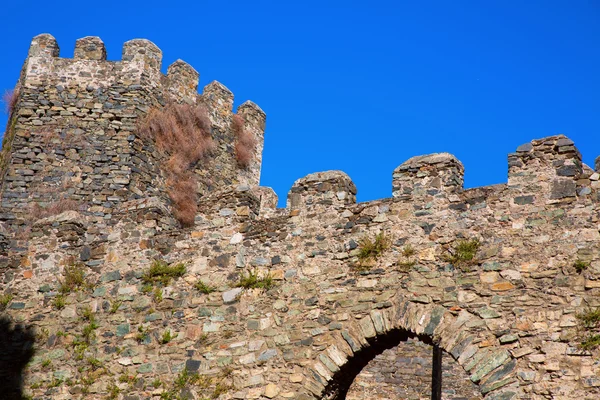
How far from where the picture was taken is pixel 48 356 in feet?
42.1

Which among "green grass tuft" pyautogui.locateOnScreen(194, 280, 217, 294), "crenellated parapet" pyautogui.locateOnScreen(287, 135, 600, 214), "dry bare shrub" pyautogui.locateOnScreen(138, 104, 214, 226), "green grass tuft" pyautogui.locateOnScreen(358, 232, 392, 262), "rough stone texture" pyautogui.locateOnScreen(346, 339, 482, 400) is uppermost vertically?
"dry bare shrub" pyautogui.locateOnScreen(138, 104, 214, 226)

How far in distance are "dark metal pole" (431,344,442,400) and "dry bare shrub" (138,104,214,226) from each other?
5.28m

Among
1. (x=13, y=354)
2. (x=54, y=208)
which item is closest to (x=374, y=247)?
(x=13, y=354)

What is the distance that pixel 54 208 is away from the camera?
1680 cm

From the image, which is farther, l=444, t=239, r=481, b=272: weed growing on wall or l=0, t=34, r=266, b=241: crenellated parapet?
l=0, t=34, r=266, b=241: crenellated parapet

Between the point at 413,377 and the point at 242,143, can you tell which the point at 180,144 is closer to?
the point at 242,143

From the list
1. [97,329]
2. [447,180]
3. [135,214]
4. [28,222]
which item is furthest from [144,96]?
[447,180]

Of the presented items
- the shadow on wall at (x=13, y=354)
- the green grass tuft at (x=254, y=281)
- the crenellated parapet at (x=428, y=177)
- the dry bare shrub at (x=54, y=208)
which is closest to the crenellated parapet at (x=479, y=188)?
the crenellated parapet at (x=428, y=177)

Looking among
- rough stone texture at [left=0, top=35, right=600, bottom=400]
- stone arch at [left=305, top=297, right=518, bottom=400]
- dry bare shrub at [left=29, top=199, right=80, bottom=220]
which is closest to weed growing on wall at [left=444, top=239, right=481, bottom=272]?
rough stone texture at [left=0, top=35, right=600, bottom=400]

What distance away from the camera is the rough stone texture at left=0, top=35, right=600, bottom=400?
398 inches

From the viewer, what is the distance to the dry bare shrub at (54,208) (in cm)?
1677

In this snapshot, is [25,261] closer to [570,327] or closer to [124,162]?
[124,162]

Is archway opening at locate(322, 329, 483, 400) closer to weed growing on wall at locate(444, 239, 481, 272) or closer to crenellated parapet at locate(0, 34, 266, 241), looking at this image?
weed growing on wall at locate(444, 239, 481, 272)

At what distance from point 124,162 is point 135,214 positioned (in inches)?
163
